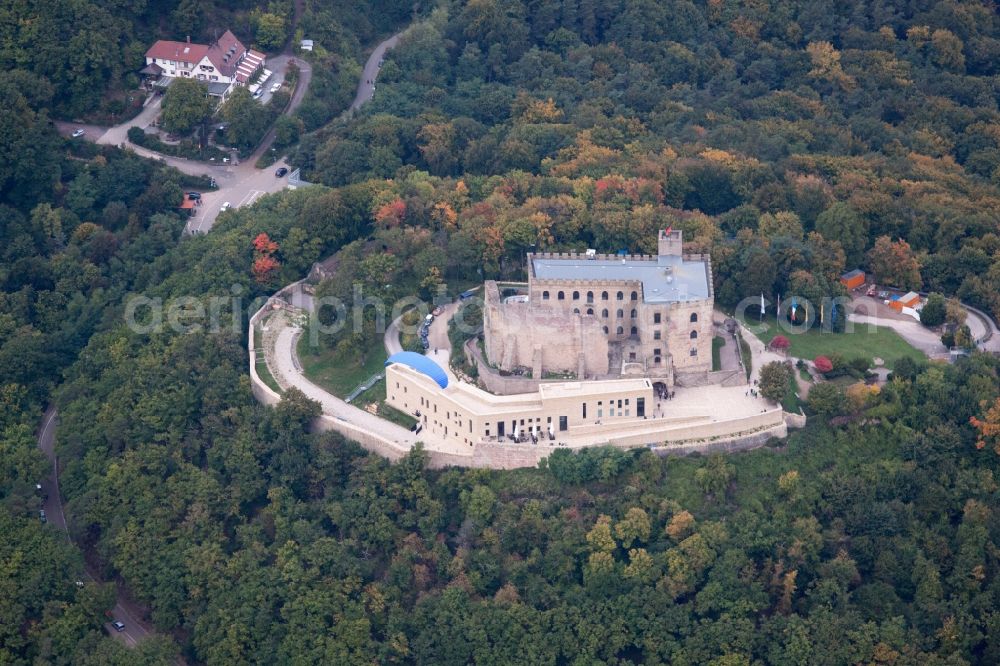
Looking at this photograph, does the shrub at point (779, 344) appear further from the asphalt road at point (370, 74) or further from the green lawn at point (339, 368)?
the asphalt road at point (370, 74)

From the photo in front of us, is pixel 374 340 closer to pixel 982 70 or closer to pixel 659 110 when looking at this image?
pixel 659 110

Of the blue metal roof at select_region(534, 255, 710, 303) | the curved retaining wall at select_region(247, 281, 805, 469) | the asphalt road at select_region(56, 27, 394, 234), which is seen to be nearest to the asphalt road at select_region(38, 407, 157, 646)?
the curved retaining wall at select_region(247, 281, 805, 469)

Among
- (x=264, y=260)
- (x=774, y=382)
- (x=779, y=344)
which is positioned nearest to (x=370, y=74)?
(x=264, y=260)

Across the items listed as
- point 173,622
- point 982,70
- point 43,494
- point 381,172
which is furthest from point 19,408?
point 982,70

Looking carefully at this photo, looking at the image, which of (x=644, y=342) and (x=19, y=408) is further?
(x=19, y=408)

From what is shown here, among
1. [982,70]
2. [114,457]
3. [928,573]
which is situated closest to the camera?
[928,573]

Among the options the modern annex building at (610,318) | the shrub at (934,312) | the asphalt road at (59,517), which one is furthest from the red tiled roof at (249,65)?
the shrub at (934,312)
